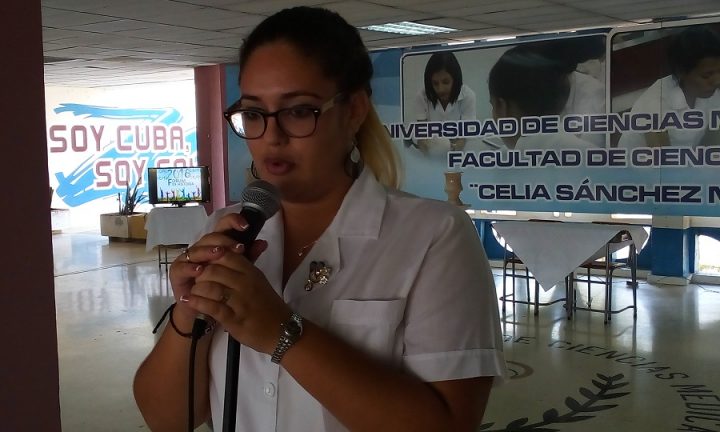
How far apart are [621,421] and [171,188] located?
273 inches

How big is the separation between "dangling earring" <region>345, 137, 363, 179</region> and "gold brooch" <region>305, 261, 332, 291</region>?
177 mm

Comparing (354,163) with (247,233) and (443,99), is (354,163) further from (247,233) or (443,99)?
(443,99)

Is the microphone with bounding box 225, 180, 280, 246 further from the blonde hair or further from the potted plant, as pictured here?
the potted plant

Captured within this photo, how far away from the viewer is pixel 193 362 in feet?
3.73

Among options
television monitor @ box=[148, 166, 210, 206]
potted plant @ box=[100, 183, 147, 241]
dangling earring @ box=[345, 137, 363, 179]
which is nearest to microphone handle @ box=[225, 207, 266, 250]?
dangling earring @ box=[345, 137, 363, 179]

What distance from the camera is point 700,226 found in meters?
8.25

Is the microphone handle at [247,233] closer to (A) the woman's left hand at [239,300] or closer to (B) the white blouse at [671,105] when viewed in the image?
(A) the woman's left hand at [239,300]

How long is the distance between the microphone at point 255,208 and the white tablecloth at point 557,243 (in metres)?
5.49

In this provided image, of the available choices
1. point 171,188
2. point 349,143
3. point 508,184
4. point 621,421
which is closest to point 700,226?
point 508,184

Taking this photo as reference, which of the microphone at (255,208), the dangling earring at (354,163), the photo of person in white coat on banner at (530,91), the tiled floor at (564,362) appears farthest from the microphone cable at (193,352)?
the photo of person in white coat on banner at (530,91)

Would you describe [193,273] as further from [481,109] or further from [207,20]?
[481,109]

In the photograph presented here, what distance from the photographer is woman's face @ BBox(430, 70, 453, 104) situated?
376 inches

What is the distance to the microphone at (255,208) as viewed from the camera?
1.03m

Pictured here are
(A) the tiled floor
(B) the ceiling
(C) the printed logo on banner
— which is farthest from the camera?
(C) the printed logo on banner
